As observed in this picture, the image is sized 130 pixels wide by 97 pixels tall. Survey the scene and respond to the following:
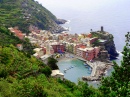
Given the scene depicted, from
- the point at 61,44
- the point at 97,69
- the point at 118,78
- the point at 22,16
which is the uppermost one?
the point at 22,16

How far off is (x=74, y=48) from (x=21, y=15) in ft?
44.5

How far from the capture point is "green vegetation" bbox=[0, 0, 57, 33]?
45406 millimetres

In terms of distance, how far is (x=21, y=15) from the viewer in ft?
160

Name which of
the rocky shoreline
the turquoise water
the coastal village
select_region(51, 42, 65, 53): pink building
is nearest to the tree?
the turquoise water

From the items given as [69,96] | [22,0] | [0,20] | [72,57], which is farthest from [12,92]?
[22,0]

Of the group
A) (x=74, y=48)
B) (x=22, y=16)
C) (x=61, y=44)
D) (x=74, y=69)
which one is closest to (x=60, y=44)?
(x=61, y=44)

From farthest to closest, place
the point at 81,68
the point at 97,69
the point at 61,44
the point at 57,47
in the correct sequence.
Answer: the point at 61,44 → the point at 57,47 → the point at 81,68 → the point at 97,69

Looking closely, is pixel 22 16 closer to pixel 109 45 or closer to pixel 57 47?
pixel 57 47

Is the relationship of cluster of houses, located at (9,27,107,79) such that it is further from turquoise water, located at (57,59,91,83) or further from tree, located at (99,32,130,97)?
tree, located at (99,32,130,97)

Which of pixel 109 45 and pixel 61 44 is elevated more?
pixel 61 44

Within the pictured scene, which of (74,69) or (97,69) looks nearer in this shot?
(74,69)

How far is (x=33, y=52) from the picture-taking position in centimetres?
3484

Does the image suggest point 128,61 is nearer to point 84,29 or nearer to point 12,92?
point 12,92

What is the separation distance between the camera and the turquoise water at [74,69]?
30884mm
